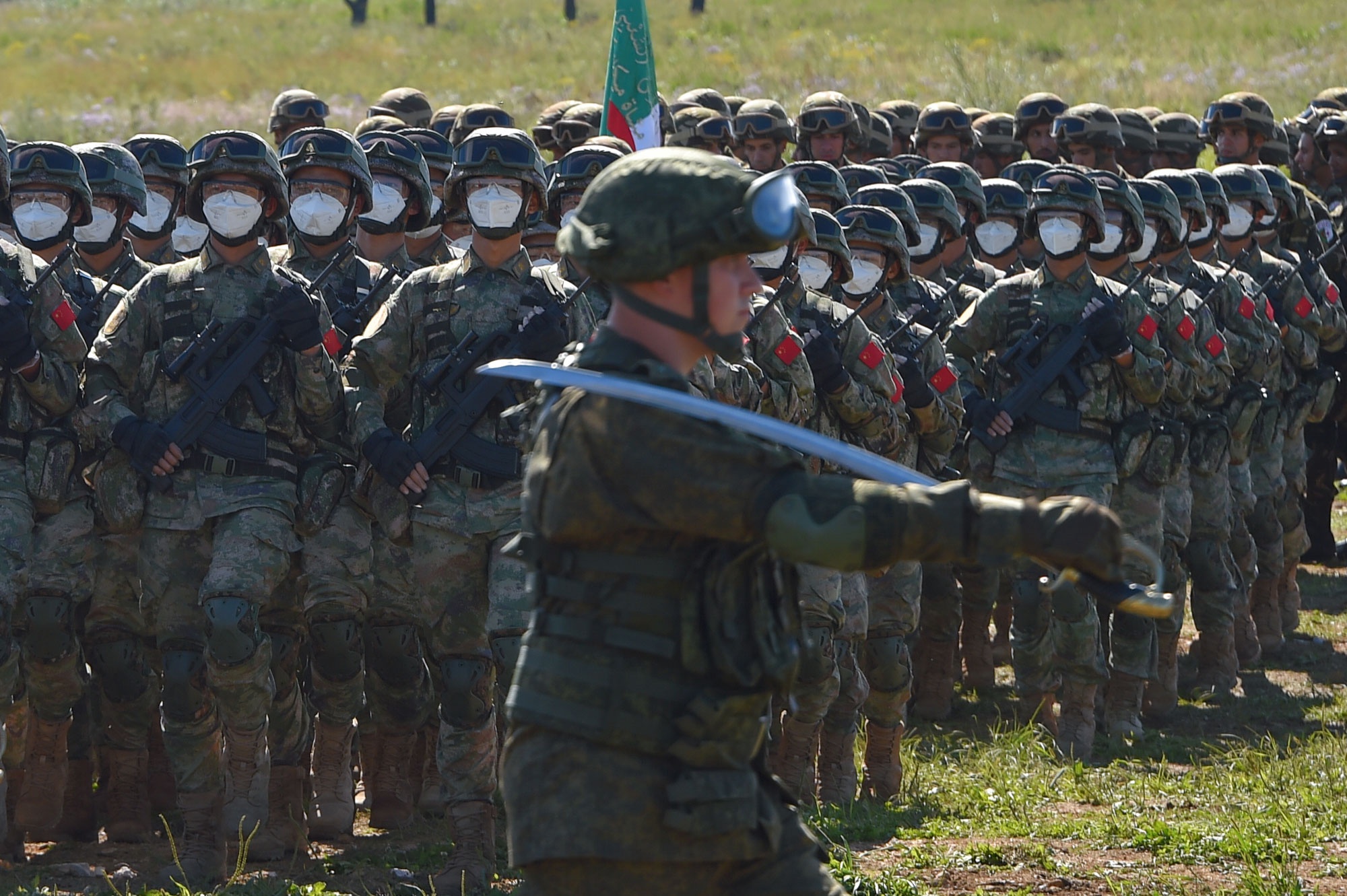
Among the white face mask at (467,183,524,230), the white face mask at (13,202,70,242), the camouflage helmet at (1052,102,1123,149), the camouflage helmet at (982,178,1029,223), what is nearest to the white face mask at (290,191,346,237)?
the white face mask at (13,202,70,242)

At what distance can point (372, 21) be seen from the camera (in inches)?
2077

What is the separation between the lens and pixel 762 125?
544 inches

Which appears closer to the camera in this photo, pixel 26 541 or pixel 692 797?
pixel 692 797

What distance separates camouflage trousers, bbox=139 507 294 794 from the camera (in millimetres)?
7254

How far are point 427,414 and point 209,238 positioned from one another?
3.68ft

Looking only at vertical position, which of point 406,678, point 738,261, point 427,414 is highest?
point 738,261

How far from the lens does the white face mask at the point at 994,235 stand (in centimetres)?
1217

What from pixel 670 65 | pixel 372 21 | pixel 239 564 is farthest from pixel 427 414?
pixel 372 21

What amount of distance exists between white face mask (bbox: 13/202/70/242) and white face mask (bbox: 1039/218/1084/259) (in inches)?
187

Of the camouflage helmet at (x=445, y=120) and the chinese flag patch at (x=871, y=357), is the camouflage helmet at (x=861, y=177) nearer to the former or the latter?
the chinese flag patch at (x=871, y=357)

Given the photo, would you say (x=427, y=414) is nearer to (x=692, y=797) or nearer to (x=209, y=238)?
(x=209, y=238)

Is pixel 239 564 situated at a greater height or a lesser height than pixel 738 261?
lesser

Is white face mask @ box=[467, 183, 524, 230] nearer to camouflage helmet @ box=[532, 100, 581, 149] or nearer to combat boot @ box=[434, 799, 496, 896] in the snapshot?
combat boot @ box=[434, 799, 496, 896]

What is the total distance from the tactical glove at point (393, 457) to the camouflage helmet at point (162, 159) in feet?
9.52
